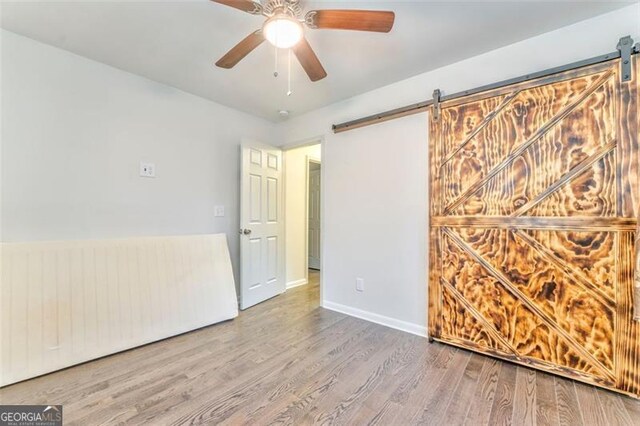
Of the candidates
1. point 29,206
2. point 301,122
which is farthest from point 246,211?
point 29,206

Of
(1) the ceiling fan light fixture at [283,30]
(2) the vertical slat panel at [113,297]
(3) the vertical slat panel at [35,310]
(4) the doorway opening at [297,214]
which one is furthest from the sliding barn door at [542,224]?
(3) the vertical slat panel at [35,310]

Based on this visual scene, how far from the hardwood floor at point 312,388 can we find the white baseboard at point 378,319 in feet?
0.41

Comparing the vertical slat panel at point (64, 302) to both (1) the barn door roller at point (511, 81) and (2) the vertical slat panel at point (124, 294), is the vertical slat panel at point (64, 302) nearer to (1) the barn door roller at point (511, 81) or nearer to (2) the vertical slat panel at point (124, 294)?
(2) the vertical slat panel at point (124, 294)

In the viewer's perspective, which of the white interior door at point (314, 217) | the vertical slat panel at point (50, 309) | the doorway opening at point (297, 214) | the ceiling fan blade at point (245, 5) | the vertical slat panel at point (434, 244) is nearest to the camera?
the ceiling fan blade at point (245, 5)

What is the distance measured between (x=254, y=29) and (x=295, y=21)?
585 mm

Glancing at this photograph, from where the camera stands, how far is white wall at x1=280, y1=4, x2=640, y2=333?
7.08ft

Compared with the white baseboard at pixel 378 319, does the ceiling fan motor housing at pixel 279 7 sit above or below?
above

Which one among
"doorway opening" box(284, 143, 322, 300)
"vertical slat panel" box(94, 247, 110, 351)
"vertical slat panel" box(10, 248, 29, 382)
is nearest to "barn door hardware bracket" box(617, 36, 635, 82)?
"doorway opening" box(284, 143, 322, 300)

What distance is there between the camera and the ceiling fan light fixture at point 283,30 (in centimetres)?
151

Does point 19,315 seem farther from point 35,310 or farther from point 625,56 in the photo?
point 625,56

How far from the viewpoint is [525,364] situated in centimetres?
196

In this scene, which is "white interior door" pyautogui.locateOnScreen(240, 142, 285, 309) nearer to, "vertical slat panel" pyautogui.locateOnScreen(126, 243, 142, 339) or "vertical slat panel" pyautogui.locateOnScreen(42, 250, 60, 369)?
"vertical slat panel" pyautogui.locateOnScreen(126, 243, 142, 339)

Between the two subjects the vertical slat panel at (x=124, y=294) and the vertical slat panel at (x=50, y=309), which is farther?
the vertical slat panel at (x=124, y=294)

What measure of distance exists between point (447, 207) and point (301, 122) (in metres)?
2.13
